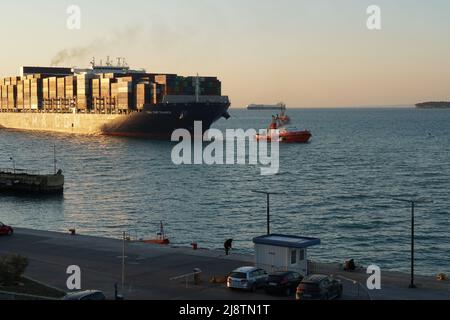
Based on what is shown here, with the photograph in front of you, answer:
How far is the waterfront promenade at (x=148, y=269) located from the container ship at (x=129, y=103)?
104 m

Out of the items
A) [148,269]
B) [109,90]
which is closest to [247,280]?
[148,269]

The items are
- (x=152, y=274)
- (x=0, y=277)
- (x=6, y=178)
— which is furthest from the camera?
(x=6, y=178)

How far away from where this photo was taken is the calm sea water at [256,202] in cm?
4703

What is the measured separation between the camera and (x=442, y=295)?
25.3 meters

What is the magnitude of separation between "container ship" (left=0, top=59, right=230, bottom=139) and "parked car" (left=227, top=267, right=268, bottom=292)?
11333 centimetres

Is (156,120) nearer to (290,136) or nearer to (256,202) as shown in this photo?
(290,136)

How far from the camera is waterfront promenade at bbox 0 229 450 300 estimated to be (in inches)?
982

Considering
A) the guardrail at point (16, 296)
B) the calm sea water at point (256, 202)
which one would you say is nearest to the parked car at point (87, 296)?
the guardrail at point (16, 296)

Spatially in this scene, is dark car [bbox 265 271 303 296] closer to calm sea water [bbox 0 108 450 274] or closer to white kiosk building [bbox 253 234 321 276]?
white kiosk building [bbox 253 234 321 276]

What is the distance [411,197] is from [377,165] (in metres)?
35.7

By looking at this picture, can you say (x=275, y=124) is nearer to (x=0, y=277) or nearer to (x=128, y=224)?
(x=128, y=224)
